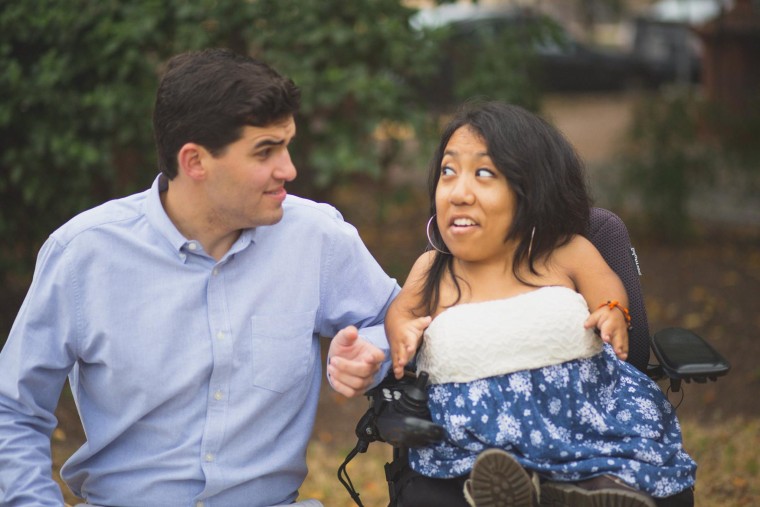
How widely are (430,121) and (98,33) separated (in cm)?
196

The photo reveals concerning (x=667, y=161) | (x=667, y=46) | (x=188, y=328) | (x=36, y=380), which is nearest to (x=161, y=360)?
(x=188, y=328)

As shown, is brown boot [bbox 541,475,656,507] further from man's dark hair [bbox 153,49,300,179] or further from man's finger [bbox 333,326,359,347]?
man's dark hair [bbox 153,49,300,179]

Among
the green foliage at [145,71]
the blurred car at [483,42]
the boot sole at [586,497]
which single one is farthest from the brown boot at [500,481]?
the blurred car at [483,42]

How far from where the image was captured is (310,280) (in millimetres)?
2842

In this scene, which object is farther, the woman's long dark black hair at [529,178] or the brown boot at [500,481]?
the woman's long dark black hair at [529,178]

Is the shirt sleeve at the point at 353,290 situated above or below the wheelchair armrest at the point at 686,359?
above

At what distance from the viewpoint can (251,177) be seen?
2.64 m

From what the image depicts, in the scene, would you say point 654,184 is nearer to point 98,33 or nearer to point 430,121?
point 430,121

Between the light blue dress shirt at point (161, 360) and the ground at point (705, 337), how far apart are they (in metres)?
1.90

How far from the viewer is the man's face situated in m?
2.63

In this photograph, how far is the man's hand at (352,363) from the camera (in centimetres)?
265

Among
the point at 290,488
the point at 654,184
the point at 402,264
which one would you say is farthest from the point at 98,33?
the point at 654,184

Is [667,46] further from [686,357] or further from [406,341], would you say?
[406,341]

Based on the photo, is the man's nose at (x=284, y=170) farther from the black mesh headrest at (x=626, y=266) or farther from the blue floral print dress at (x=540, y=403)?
the black mesh headrest at (x=626, y=266)
